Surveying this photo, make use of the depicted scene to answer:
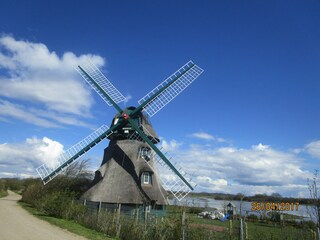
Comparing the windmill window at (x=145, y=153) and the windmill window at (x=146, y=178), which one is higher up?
the windmill window at (x=145, y=153)

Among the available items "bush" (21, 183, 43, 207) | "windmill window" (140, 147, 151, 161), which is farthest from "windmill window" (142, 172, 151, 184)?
"bush" (21, 183, 43, 207)

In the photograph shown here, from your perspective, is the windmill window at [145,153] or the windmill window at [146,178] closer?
the windmill window at [146,178]

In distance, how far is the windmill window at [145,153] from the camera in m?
25.2

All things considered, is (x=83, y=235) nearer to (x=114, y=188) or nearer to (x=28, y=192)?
(x=114, y=188)

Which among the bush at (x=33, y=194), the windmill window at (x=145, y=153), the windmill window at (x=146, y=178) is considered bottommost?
the bush at (x=33, y=194)

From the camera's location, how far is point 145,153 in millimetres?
25438

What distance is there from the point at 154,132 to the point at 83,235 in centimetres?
1373

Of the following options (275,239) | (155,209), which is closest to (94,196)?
(155,209)

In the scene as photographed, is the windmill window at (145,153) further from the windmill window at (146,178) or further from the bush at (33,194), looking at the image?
the bush at (33,194)

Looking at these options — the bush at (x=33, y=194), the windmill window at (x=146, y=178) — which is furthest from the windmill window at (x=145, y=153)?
the bush at (x=33, y=194)

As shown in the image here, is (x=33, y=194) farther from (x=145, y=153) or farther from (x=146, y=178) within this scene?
(x=146, y=178)

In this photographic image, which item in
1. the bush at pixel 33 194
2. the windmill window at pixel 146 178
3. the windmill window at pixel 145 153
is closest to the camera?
the windmill window at pixel 146 178

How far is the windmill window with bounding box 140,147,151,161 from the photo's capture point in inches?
993

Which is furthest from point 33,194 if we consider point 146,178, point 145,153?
point 146,178
